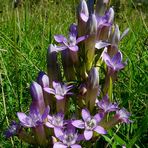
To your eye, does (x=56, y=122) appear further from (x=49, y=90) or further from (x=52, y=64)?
(x=52, y=64)

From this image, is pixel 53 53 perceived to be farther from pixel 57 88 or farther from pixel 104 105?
pixel 104 105

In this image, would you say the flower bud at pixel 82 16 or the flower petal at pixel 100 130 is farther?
the flower bud at pixel 82 16

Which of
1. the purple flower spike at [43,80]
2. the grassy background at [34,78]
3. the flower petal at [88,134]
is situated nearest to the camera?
the flower petal at [88,134]

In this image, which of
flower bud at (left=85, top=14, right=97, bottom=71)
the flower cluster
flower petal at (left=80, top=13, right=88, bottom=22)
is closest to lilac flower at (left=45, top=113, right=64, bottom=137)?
the flower cluster

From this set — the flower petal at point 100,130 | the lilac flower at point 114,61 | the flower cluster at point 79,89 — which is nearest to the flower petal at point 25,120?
the flower cluster at point 79,89

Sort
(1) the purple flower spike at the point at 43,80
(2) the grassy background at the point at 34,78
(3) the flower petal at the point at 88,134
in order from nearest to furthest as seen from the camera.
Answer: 1. (3) the flower petal at the point at 88,134
2. (1) the purple flower spike at the point at 43,80
3. (2) the grassy background at the point at 34,78

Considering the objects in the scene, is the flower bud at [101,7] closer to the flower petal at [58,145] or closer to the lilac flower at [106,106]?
the lilac flower at [106,106]
